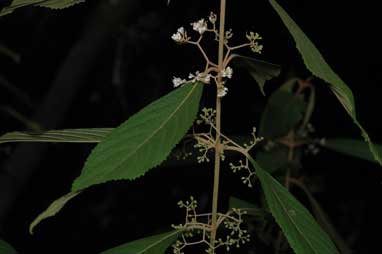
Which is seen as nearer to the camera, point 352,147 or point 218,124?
point 218,124

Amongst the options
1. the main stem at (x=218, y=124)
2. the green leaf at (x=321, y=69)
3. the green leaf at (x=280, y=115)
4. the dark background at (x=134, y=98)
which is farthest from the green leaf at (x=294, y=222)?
the green leaf at (x=280, y=115)

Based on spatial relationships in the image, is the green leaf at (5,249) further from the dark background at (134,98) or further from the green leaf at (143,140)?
the dark background at (134,98)

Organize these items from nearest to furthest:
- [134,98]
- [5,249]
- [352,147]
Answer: [5,249] → [352,147] → [134,98]

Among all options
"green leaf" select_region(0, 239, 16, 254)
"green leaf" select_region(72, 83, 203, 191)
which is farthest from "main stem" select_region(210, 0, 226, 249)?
"green leaf" select_region(0, 239, 16, 254)

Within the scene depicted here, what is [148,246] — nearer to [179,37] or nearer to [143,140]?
[143,140]

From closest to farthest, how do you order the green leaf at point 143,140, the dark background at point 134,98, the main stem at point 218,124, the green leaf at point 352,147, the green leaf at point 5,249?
the green leaf at point 143,140 → the main stem at point 218,124 → the green leaf at point 5,249 → the green leaf at point 352,147 → the dark background at point 134,98

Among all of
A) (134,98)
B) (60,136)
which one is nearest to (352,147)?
(60,136)
